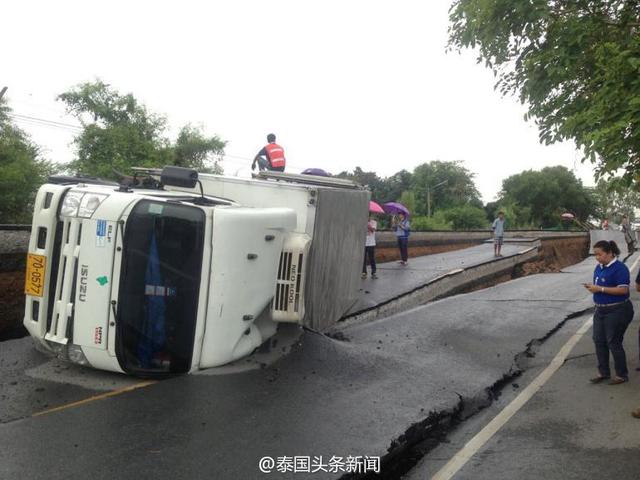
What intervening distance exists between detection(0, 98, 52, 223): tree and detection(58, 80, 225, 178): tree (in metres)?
3.52

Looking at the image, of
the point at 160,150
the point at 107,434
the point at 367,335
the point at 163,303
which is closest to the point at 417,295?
the point at 367,335

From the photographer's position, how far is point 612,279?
21.9ft

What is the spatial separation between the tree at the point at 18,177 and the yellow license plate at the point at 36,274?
902 inches

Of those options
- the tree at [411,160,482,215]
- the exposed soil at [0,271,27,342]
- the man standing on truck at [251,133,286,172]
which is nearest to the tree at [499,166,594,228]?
the tree at [411,160,482,215]

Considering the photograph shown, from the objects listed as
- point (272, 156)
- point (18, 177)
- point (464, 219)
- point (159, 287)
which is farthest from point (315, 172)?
point (464, 219)

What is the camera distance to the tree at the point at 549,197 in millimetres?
74625

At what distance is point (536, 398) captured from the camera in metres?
6.48

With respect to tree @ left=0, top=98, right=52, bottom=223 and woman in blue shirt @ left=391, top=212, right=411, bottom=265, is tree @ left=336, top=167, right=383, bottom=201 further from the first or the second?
woman in blue shirt @ left=391, top=212, right=411, bottom=265

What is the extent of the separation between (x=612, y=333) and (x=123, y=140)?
33.3 metres

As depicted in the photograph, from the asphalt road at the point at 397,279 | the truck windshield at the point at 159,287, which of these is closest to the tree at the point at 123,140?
the asphalt road at the point at 397,279

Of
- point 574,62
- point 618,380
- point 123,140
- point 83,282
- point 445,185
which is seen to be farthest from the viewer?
point 445,185

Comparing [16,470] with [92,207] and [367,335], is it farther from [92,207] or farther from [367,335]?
[367,335]

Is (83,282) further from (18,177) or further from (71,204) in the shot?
(18,177)

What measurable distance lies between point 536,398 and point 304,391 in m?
2.55
